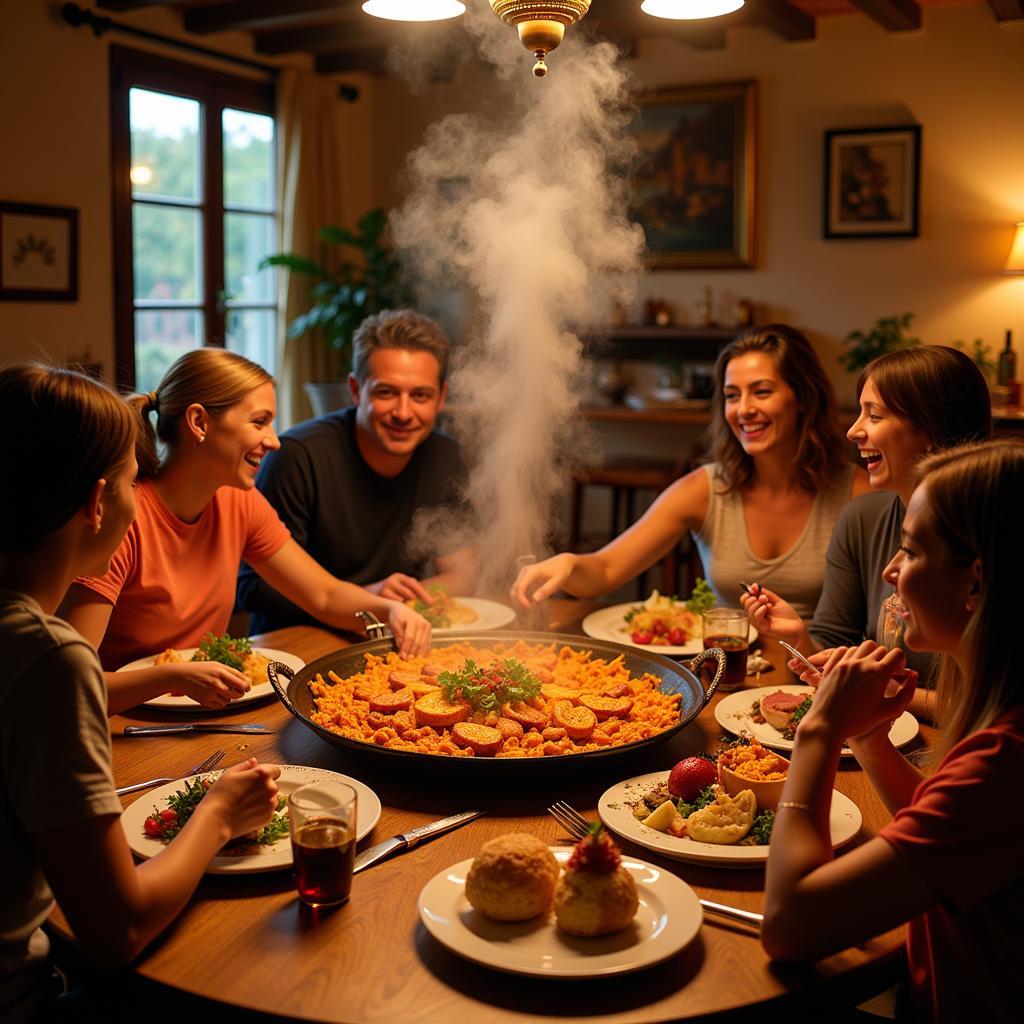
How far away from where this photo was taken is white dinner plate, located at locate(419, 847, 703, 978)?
119 cm

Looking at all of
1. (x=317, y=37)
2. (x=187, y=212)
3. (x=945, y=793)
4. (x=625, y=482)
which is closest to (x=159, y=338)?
(x=187, y=212)

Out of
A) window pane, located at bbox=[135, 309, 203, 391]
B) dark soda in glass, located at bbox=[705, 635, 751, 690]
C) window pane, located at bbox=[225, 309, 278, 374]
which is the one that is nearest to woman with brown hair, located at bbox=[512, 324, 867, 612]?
dark soda in glass, located at bbox=[705, 635, 751, 690]

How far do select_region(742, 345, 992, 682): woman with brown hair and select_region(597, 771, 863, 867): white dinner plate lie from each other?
0.62 metres

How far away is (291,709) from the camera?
1.77m

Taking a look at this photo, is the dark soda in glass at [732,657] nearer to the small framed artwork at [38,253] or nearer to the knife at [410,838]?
the knife at [410,838]

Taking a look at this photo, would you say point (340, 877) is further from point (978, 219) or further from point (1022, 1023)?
point (978, 219)

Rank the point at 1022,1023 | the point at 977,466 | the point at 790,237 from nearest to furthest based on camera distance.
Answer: the point at 1022,1023 < the point at 977,466 < the point at 790,237

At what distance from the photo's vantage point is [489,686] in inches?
74.3

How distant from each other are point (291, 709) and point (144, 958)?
1.84ft

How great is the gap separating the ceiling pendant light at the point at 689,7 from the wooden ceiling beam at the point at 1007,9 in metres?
4.08

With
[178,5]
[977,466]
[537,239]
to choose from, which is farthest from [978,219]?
[977,466]

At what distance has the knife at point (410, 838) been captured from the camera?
1.46 meters

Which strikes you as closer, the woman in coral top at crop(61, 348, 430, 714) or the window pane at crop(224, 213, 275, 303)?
the woman in coral top at crop(61, 348, 430, 714)

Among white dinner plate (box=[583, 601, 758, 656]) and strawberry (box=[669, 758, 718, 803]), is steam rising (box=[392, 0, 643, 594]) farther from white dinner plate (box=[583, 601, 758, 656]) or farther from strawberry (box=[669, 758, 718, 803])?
strawberry (box=[669, 758, 718, 803])
